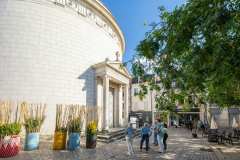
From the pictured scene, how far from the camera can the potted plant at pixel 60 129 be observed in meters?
12.7

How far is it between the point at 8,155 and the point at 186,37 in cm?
891

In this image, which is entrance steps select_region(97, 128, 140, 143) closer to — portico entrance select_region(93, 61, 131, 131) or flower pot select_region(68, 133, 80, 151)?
portico entrance select_region(93, 61, 131, 131)

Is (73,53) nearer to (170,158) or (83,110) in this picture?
(83,110)

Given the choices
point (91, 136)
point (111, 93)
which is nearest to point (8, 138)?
point (91, 136)

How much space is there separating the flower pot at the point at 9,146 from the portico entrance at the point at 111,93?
26.3 feet

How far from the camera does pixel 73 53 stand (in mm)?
19031

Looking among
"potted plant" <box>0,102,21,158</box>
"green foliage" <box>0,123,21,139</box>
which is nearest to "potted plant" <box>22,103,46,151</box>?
"potted plant" <box>0,102,21,158</box>

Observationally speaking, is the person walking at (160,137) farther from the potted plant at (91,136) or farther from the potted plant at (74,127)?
the potted plant at (74,127)

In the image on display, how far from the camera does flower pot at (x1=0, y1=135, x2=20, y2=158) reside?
1023 centimetres

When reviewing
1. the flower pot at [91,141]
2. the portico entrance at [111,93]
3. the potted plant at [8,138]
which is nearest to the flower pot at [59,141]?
the flower pot at [91,141]

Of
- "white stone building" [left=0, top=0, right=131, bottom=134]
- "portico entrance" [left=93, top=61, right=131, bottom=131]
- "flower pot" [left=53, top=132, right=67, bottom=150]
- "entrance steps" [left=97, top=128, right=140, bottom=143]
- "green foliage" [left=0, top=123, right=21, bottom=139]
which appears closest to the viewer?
"green foliage" [left=0, top=123, right=21, bottom=139]

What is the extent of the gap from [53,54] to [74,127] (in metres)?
6.78

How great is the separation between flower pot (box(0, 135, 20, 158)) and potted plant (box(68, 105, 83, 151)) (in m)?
2.92

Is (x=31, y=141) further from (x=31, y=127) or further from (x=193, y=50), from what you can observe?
(x=193, y=50)
